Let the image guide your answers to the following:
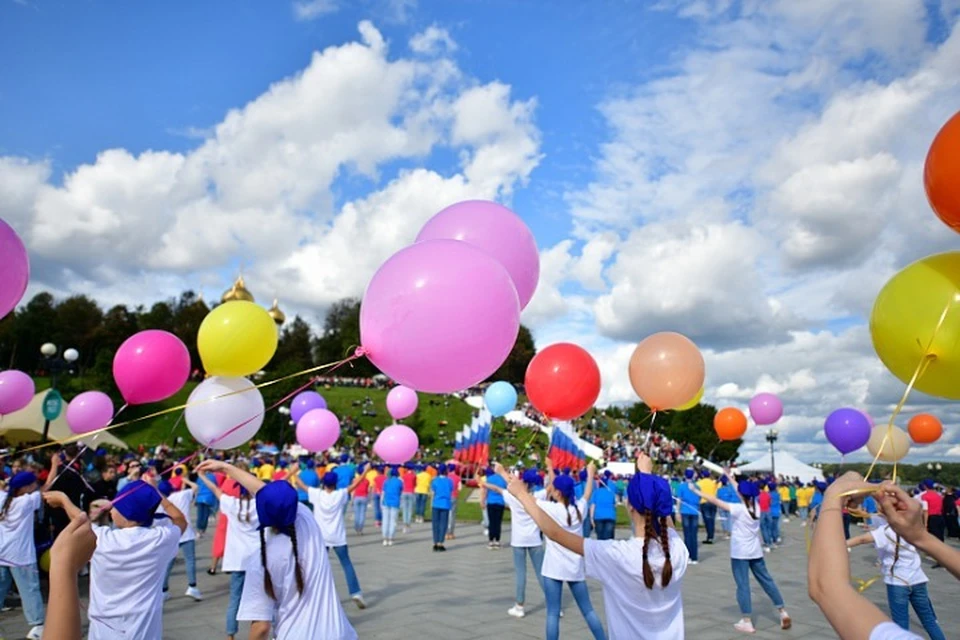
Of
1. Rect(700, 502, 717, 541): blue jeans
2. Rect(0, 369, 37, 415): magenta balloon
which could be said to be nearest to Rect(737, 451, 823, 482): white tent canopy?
Rect(700, 502, 717, 541): blue jeans

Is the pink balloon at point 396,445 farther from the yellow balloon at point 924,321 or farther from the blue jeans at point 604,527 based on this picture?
the yellow balloon at point 924,321

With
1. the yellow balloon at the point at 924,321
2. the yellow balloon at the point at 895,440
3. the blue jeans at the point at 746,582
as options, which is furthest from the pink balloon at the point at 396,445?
the yellow balloon at the point at 924,321

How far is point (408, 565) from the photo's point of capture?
1254cm

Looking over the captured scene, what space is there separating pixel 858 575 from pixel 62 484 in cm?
1446

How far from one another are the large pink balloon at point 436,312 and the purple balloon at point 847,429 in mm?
6645

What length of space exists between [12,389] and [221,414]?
201 inches

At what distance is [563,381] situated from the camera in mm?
7129

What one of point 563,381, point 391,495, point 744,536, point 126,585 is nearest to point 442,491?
point 391,495

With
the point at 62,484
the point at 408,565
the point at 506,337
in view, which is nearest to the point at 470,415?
the point at 408,565

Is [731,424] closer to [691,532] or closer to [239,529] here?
[691,532]

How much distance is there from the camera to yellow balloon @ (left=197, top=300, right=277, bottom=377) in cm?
620

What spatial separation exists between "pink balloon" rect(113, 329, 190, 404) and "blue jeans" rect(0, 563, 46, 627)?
2646 mm

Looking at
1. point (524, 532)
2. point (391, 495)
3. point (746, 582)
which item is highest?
point (391, 495)

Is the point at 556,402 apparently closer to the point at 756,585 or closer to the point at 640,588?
the point at 640,588
